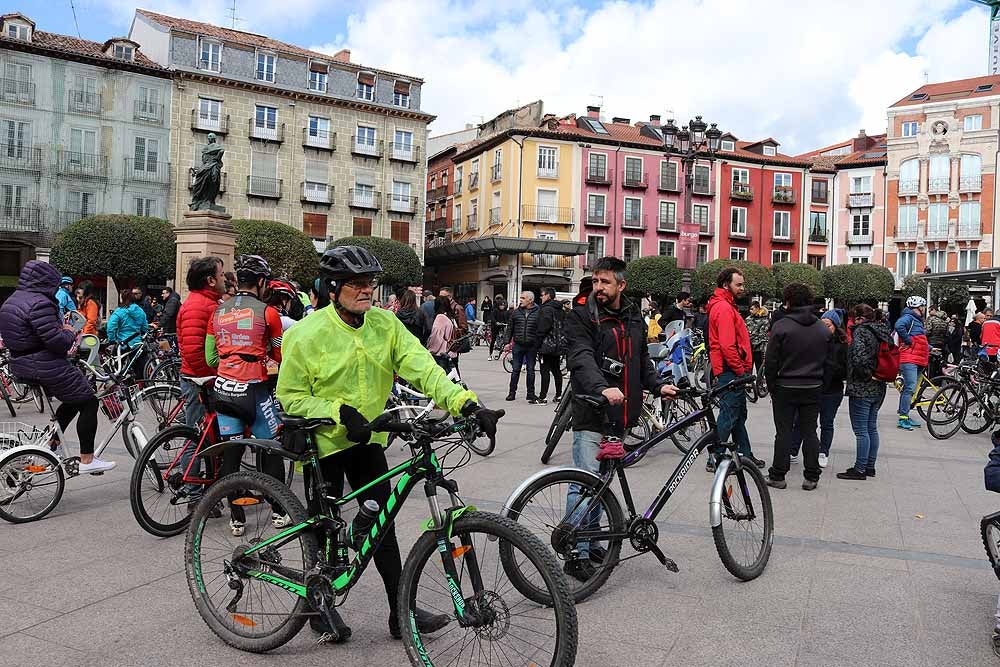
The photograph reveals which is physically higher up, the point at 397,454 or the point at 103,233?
the point at 103,233

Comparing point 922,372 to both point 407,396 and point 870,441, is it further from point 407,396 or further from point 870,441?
point 407,396

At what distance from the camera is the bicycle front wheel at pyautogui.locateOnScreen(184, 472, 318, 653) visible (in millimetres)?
3477

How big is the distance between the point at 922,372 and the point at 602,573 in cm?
936

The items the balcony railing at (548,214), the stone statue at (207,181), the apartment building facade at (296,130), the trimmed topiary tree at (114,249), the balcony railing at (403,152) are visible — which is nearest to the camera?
the stone statue at (207,181)

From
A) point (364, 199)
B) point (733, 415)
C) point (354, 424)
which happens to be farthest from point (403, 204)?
point (354, 424)

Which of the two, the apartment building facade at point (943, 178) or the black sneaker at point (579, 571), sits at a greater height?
the apartment building facade at point (943, 178)

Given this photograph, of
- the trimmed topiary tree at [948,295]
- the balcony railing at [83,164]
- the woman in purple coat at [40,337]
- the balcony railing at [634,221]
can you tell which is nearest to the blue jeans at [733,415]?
the woman in purple coat at [40,337]

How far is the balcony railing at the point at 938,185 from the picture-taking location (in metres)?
52.9

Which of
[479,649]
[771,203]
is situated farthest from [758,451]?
[771,203]

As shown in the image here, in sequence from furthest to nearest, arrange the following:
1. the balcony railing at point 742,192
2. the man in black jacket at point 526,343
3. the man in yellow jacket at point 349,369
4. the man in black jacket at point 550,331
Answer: the balcony railing at point 742,192, the man in black jacket at point 526,343, the man in black jacket at point 550,331, the man in yellow jacket at point 349,369

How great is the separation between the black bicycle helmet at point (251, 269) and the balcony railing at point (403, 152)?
4138cm

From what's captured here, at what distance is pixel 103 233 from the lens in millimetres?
35531

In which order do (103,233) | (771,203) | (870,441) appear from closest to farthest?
(870,441) < (103,233) < (771,203)

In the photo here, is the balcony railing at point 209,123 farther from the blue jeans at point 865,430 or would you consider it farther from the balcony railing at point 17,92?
the blue jeans at point 865,430
